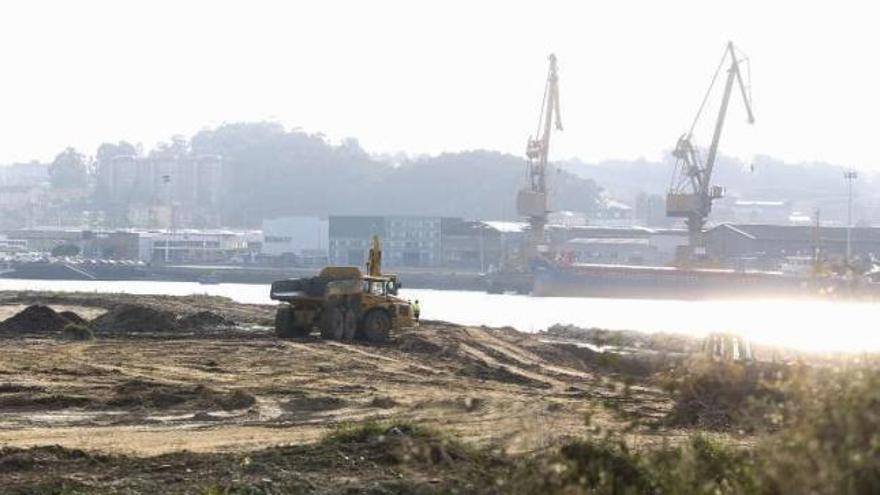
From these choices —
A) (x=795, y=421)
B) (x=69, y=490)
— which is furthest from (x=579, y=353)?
(x=795, y=421)

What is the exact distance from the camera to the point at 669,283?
112 metres

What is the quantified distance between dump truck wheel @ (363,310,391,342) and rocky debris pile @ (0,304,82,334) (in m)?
7.74

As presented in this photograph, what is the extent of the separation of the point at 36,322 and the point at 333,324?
779cm

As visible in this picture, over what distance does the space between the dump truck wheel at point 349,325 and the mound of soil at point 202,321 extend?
6155 mm

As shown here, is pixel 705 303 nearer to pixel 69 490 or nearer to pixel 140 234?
pixel 140 234

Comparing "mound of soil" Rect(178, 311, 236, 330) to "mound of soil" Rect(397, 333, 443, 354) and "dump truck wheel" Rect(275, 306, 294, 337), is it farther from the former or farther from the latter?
"mound of soil" Rect(397, 333, 443, 354)

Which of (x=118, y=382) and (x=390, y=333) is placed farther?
(x=390, y=333)

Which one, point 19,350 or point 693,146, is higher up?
point 693,146

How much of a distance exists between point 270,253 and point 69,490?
15578cm

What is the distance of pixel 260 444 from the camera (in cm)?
1636

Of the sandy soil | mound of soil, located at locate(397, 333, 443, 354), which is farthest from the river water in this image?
the sandy soil

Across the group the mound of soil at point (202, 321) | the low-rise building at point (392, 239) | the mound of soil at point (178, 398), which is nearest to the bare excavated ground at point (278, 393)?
the mound of soil at point (178, 398)

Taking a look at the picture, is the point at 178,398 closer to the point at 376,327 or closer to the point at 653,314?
the point at 376,327

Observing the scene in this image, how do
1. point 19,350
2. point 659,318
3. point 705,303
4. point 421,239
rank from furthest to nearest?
point 421,239 → point 705,303 → point 659,318 → point 19,350
